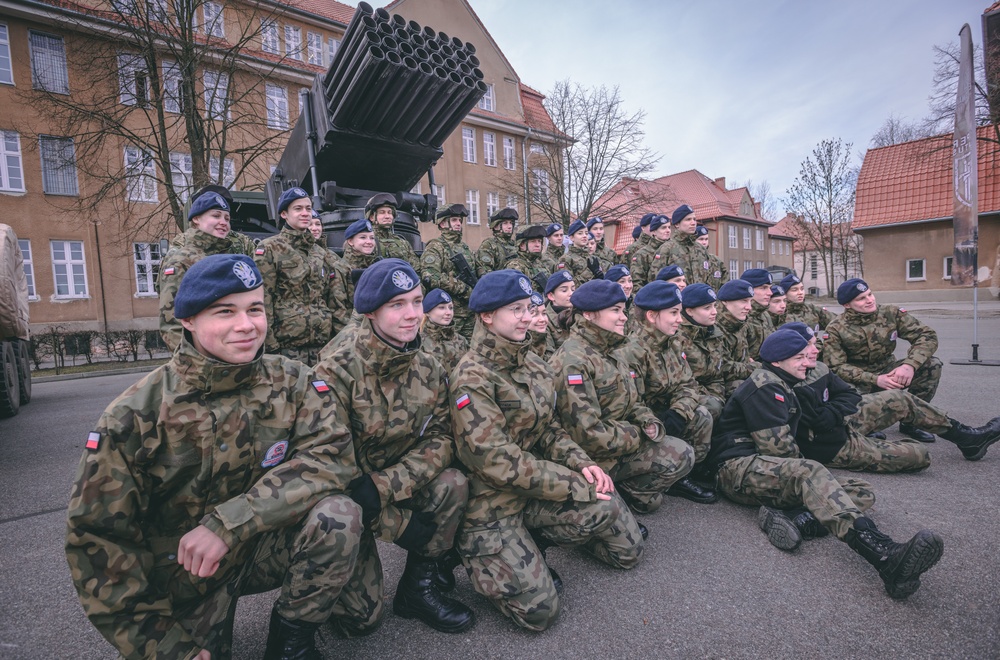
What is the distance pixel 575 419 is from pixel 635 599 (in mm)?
960

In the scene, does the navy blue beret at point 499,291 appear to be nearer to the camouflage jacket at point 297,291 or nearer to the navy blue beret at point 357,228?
the camouflage jacket at point 297,291

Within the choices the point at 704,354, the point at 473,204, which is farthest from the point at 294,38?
the point at 704,354

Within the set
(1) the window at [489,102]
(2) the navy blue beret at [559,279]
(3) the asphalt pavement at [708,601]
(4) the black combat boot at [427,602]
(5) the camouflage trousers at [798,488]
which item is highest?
(1) the window at [489,102]

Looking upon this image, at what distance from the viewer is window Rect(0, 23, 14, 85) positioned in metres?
16.3

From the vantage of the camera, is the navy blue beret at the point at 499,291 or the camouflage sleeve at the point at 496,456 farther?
the navy blue beret at the point at 499,291

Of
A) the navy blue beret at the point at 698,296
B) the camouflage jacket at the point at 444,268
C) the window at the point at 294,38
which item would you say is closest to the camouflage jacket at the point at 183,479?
the navy blue beret at the point at 698,296

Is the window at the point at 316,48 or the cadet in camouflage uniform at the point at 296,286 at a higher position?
the window at the point at 316,48

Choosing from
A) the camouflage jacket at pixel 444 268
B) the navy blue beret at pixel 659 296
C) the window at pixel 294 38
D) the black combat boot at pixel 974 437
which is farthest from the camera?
the window at pixel 294 38

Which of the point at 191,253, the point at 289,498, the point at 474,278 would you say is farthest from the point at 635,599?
the point at 474,278

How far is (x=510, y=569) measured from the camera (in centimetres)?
234

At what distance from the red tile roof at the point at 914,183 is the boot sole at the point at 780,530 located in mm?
24231

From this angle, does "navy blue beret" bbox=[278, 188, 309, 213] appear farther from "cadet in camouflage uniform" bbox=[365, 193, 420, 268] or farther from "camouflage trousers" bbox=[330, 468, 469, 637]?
"camouflage trousers" bbox=[330, 468, 469, 637]

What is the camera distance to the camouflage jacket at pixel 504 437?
2.52m

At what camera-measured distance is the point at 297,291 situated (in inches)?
185
